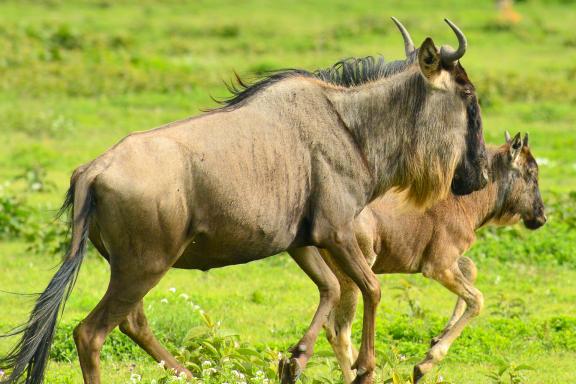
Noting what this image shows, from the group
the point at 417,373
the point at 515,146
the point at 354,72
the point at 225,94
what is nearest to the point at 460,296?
the point at 417,373

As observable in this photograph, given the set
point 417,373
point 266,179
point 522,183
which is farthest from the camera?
point 522,183

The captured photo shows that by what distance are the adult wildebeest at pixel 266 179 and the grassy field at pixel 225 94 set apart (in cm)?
74

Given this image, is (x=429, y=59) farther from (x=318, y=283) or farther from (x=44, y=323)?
(x=44, y=323)

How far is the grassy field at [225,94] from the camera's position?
9547 mm

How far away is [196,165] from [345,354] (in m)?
2.43

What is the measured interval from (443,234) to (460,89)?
227 centimetres

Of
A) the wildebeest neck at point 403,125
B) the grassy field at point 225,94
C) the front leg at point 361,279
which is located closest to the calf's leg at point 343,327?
the grassy field at point 225,94

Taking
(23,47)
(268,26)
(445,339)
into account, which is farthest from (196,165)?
(268,26)

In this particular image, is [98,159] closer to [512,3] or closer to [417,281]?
[417,281]

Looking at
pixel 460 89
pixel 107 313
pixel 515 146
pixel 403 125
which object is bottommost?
pixel 107 313

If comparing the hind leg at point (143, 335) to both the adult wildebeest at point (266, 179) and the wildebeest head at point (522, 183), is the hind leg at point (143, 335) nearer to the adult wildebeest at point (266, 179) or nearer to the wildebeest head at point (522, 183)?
the adult wildebeest at point (266, 179)

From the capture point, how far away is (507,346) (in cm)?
972

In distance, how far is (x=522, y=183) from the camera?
33.8 ft

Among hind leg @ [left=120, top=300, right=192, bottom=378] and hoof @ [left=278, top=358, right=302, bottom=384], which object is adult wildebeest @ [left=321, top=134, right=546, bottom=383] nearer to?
hoof @ [left=278, top=358, right=302, bottom=384]
